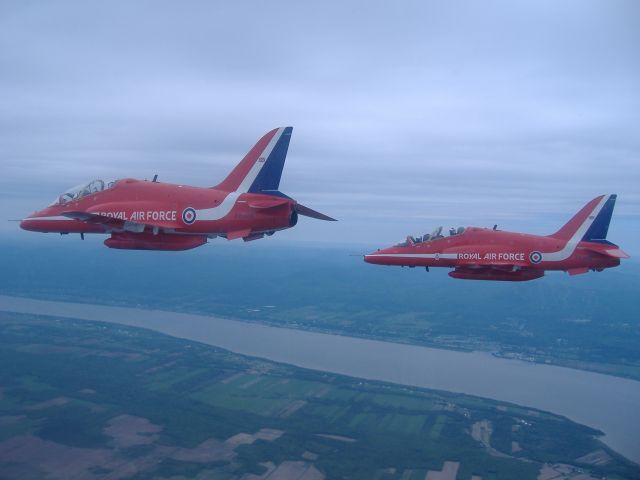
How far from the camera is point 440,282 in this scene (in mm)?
70875

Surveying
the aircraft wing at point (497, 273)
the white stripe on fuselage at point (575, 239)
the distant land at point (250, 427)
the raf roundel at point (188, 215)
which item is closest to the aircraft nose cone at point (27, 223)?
the raf roundel at point (188, 215)

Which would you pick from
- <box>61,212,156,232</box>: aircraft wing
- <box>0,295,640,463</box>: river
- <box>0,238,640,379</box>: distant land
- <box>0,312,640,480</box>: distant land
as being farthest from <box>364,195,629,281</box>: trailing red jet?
<box>0,238,640,379</box>: distant land

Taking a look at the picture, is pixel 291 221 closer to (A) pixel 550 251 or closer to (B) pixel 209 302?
(A) pixel 550 251

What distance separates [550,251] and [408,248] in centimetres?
457

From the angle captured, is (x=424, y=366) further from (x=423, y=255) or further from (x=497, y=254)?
(x=497, y=254)

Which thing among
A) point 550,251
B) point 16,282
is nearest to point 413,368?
point 550,251

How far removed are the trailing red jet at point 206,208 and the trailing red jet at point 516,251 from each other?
5319 millimetres

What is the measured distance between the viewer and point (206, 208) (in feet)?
45.7

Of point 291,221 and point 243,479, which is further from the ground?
point 291,221

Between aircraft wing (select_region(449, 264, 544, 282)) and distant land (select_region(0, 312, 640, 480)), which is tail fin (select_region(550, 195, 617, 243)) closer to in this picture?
aircraft wing (select_region(449, 264, 544, 282))

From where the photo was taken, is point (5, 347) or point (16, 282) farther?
point (16, 282)

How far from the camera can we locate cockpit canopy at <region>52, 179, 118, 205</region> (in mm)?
15367

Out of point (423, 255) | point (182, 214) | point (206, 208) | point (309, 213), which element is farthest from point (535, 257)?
point (182, 214)

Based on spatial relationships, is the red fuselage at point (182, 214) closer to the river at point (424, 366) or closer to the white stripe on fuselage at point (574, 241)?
the white stripe on fuselage at point (574, 241)
